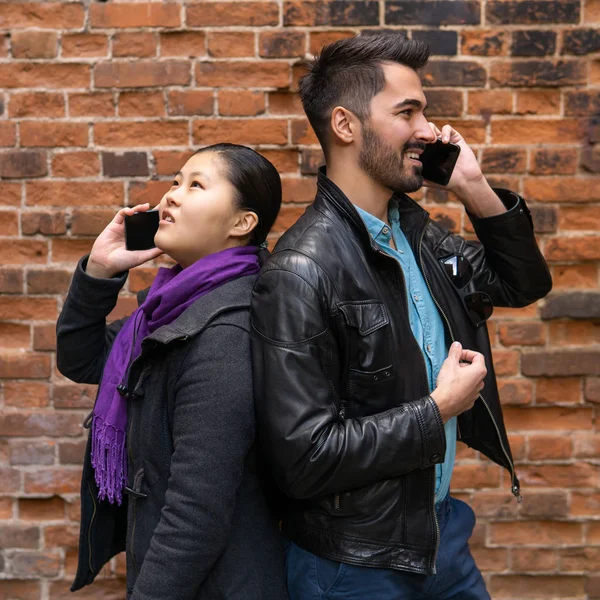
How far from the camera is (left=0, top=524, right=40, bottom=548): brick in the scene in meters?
2.95

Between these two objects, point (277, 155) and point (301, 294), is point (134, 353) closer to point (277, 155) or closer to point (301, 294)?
point (301, 294)

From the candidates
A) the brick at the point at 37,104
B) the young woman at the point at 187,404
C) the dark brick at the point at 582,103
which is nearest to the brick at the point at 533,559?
the young woman at the point at 187,404

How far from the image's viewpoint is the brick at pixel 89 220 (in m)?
2.85

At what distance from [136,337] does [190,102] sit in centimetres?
116

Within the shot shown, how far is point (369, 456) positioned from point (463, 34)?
169cm

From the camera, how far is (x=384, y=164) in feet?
6.22

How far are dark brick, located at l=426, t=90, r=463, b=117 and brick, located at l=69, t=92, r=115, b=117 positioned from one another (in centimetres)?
107

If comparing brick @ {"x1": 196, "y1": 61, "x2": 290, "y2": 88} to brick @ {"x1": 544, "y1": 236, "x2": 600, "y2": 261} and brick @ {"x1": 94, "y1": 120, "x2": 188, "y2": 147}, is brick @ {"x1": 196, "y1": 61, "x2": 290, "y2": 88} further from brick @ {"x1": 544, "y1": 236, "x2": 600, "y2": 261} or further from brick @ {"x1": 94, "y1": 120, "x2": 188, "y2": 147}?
brick @ {"x1": 544, "y1": 236, "x2": 600, "y2": 261}

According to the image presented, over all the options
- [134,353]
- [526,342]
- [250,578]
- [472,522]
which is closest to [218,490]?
[250,578]

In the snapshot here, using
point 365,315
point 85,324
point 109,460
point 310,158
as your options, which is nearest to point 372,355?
point 365,315

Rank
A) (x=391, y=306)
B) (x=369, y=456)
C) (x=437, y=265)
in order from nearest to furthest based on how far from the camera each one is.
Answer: (x=369, y=456)
(x=391, y=306)
(x=437, y=265)

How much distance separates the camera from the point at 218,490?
169 cm

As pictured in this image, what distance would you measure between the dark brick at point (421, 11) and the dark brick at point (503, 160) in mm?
470

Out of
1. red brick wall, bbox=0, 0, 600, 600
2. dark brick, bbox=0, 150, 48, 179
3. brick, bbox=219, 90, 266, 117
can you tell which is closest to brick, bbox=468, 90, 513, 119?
red brick wall, bbox=0, 0, 600, 600
